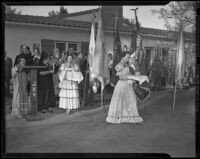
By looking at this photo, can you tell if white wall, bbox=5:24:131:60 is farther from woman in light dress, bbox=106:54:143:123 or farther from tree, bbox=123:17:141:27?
woman in light dress, bbox=106:54:143:123

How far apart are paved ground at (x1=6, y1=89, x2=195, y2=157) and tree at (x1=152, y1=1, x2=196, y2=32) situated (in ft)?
4.31

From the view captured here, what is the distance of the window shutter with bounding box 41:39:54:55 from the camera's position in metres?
5.64

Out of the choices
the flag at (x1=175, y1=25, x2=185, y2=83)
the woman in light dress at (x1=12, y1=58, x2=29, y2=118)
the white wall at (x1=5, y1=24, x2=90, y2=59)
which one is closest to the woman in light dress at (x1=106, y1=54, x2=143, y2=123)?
the flag at (x1=175, y1=25, x2=185, y2=83)

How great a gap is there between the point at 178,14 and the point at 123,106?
2.12 metres

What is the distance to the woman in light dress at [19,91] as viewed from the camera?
5613 millimetres

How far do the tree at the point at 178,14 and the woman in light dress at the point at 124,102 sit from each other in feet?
3.94

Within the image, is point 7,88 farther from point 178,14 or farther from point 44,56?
point 178,14

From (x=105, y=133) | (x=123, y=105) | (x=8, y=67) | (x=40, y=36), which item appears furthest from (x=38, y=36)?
(x=105, y=133)

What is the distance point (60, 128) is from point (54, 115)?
282 mm

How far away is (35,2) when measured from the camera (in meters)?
5.45

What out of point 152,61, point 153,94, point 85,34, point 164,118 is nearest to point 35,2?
point 85,34

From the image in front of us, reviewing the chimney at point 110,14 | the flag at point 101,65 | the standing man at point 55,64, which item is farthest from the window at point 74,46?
the chimney at point 110,14

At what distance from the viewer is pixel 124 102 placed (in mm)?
5738

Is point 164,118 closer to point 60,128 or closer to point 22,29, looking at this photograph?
point 60,128
